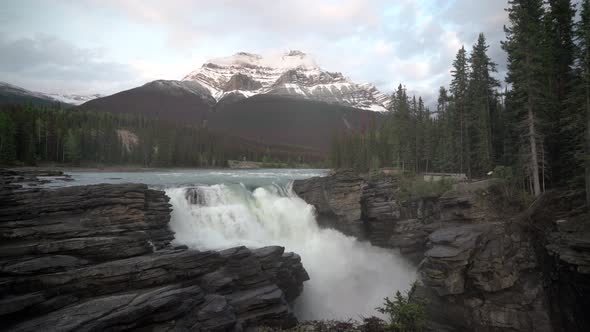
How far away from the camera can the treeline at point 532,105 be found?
1830 centimetres

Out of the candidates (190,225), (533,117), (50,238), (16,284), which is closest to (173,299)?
(16,284)

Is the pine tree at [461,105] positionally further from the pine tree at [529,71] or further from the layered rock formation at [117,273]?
the layered rock formation at [117,273]

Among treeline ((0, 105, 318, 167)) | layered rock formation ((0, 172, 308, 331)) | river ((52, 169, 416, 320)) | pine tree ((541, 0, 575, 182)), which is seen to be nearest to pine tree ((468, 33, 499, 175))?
pine tree ((541, 0, 575, 182))

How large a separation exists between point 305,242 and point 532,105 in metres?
21.9

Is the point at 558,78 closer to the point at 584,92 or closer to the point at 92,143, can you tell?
the point at 584,92

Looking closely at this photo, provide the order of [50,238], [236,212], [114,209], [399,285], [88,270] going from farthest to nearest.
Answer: [236,212], [399,285], [114,209], [50,238], [88,270]

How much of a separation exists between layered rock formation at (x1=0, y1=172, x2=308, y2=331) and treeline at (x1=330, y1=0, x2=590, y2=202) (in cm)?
2050

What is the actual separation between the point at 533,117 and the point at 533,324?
48.1 feet

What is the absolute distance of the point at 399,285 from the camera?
22984 millimetres

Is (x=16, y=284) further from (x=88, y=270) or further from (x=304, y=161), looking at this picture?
(x=304, y=161)

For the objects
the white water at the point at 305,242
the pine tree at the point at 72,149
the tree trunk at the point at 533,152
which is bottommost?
the white water at the point at 305,242

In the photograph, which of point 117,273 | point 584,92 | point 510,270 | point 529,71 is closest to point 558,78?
point 529,71

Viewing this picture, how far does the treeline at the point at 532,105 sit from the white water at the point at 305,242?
1405cm

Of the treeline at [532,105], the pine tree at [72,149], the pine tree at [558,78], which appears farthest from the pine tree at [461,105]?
the pine tree at [72,149]
